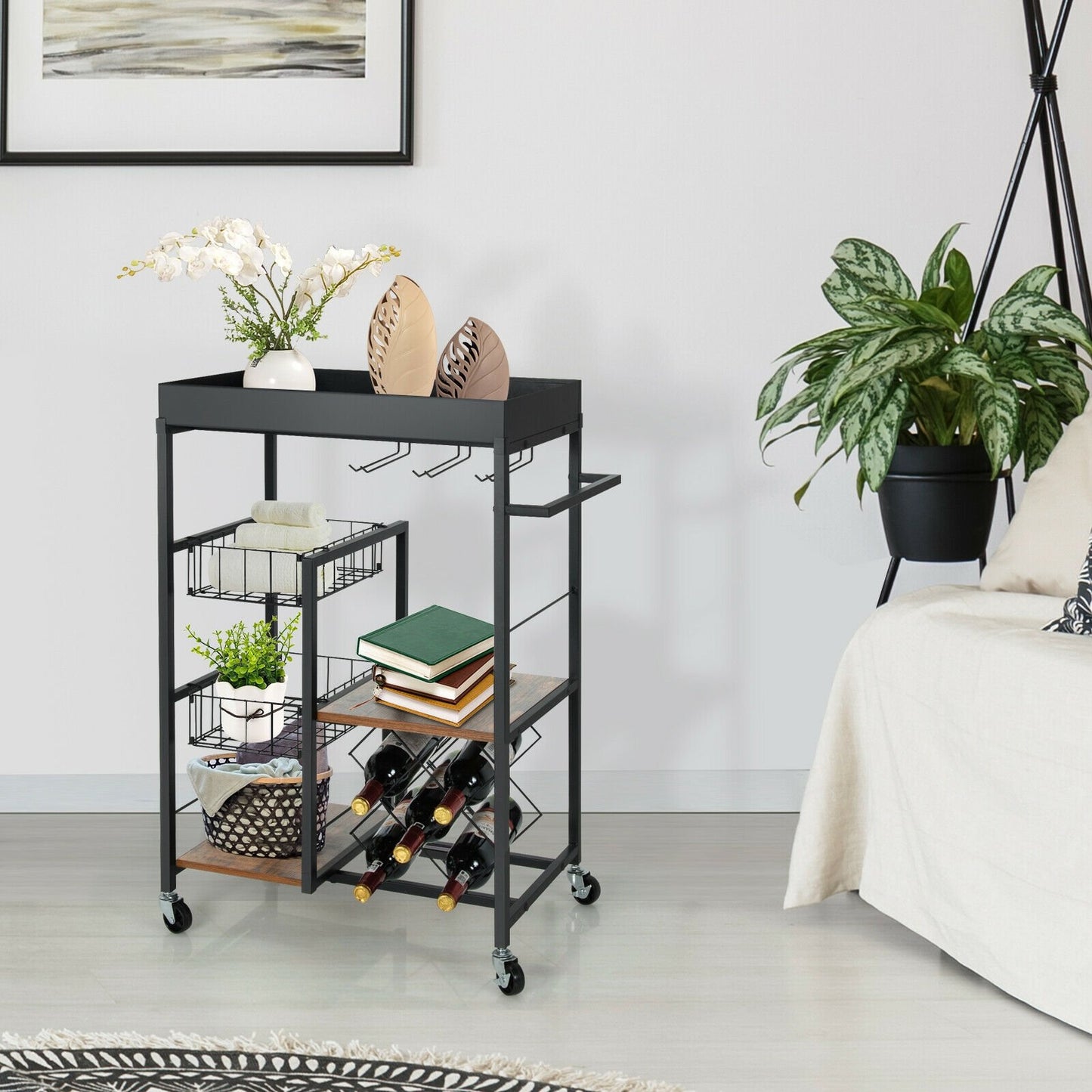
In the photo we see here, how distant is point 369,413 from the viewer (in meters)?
2.06

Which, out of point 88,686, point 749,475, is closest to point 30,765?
point 88,686

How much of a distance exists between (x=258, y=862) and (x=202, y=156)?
4.69 feet

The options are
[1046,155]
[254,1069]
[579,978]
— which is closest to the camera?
[254,1069]

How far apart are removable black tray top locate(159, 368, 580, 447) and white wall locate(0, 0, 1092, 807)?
58 cm

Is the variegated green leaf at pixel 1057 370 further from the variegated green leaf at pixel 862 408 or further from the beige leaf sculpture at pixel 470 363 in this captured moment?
the beige leaf sculpture at pixel 470 363

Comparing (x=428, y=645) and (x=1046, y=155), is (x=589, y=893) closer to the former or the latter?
(x=428, y=645)

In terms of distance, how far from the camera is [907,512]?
92.3 inches

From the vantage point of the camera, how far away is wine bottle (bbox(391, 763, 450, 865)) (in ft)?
7.09

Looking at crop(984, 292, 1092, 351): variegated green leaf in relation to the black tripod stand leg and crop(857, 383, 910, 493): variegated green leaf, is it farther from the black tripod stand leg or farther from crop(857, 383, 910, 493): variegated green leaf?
the black tripod stand leg

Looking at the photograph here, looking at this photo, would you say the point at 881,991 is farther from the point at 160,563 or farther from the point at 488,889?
the point at 160,563

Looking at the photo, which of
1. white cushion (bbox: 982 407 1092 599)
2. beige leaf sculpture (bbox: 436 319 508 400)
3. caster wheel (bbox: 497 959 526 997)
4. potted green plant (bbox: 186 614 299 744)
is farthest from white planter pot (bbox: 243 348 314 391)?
white cushion (bbox: 982 407 1092 599)

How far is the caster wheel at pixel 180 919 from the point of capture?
2252mm

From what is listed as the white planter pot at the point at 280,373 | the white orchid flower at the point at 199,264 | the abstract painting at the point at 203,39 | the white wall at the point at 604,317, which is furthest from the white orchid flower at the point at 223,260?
the abstract painting at the point at 203,39

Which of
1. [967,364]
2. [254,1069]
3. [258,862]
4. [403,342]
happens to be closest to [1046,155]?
[967,364]
